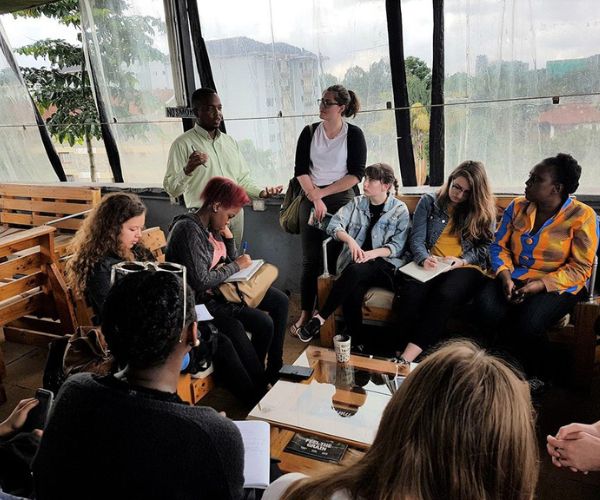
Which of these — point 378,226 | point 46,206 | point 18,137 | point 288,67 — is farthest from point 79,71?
point 378,226

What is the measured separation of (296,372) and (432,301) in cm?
95

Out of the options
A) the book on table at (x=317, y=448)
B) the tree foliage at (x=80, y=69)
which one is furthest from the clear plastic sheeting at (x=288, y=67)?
the book on table at (x=317, y=448)

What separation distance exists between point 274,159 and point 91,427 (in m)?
3.31

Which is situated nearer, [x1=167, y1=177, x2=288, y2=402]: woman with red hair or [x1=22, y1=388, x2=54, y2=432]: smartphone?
[x1=22, y1=388, x2=54, y2=432]: smartphone

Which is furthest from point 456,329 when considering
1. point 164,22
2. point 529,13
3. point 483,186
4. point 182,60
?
point 164,22

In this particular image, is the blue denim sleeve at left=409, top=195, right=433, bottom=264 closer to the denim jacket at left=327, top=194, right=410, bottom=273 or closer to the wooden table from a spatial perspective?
the denim jacket at left=327, top=194, right=410, bottom=273

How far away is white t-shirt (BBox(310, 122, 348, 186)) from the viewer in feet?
10.3

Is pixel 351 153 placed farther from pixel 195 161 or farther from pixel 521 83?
pixel 521 83

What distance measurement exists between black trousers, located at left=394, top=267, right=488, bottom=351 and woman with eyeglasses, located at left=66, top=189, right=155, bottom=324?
147 centimetres

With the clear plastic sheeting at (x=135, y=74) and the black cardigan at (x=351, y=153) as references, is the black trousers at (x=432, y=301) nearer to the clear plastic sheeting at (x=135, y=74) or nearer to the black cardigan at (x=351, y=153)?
the black cardigan at (x=351, y=153)

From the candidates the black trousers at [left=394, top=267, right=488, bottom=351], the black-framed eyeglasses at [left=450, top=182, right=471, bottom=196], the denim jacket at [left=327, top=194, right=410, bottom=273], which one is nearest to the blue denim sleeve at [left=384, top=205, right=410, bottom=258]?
the denim jacket at [left=327, top=194, right=410, bottom=273]

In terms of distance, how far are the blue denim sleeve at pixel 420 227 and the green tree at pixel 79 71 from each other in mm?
2663

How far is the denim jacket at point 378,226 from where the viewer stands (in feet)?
9.84

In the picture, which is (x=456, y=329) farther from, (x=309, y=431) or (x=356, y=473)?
(x=356, y=473)
